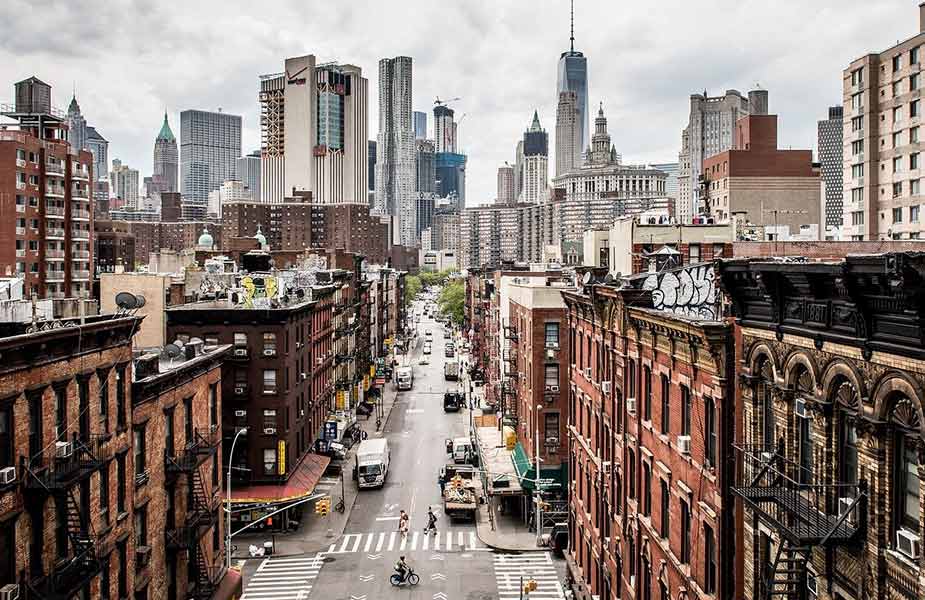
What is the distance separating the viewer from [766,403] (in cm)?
1939

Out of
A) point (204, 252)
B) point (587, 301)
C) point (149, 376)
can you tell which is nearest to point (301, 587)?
point (149, 376)

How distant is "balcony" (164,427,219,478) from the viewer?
115 feet

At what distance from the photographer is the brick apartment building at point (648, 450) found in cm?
2148

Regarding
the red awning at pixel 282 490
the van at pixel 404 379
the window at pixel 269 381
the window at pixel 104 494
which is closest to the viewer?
the window at pixel 104 494

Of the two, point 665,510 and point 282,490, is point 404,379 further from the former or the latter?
point 665,510

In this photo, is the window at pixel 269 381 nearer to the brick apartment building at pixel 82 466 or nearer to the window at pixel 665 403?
the brick apartment building at pixel 82 466

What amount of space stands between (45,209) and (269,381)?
5171 cm

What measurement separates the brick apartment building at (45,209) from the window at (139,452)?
204 feet

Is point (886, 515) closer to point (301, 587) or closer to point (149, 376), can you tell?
point (149, 376)

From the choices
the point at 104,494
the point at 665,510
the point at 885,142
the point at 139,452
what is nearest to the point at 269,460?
the point at 139,452

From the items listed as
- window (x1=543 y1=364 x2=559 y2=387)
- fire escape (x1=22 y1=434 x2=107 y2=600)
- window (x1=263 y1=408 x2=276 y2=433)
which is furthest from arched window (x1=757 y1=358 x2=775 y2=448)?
Answer: window (x1=263 y1=408 x2=276 y2=433)

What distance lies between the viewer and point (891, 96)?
70750 mm

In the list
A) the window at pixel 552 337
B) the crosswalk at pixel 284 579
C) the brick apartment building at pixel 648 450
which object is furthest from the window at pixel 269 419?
the brick apartment building at pixel 648 450

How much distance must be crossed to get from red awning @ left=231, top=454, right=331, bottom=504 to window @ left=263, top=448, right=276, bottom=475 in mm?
1085
